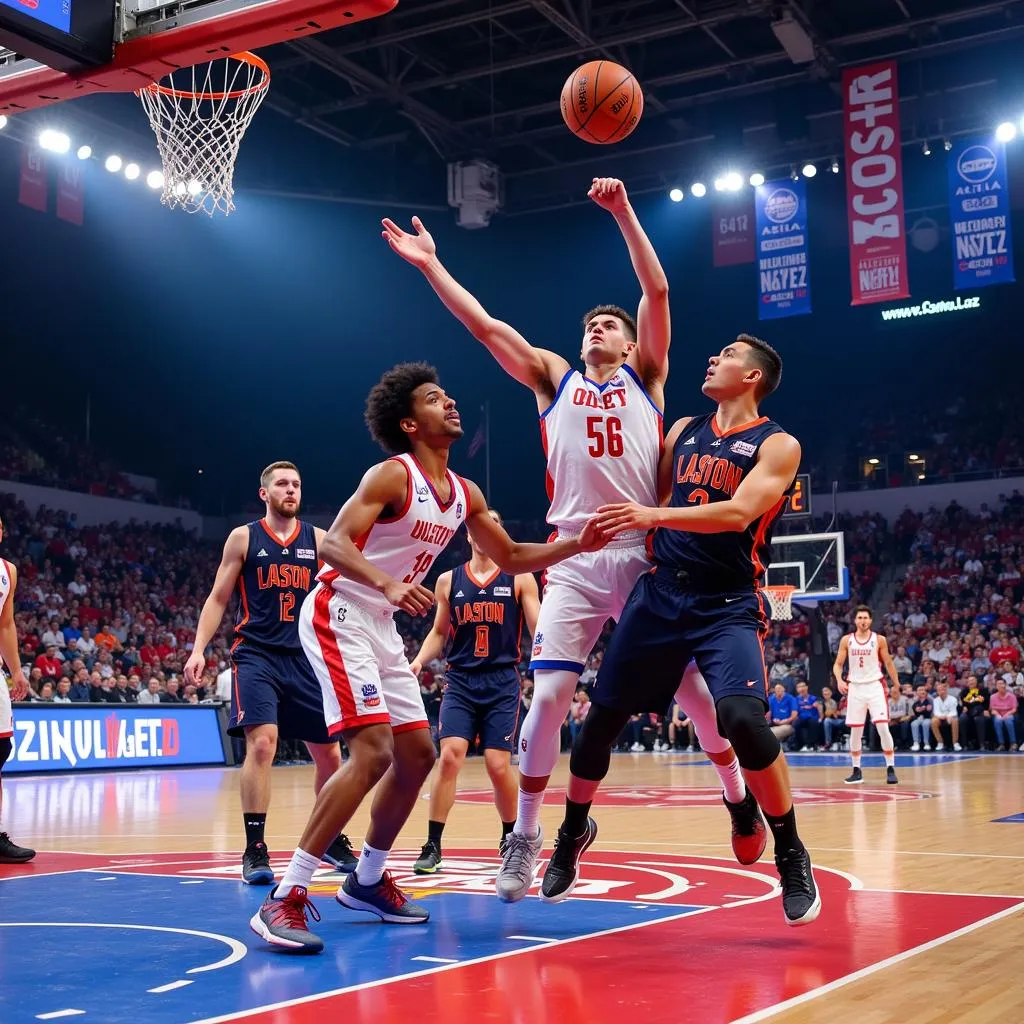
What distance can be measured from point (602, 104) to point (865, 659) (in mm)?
9251

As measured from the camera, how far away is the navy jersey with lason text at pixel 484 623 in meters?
7.70

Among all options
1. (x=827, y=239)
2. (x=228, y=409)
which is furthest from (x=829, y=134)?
(x=228, y=409)

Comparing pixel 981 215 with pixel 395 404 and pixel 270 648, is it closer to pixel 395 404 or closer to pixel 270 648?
pixel 270 648

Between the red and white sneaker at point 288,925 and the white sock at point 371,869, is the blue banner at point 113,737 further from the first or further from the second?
the red and white sneaker at point 288,925

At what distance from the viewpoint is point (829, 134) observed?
79.3 feet

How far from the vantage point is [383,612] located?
5148mm

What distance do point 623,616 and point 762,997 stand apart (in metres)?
1.79

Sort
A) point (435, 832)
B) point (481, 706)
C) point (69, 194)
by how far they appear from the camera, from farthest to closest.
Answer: point (69, 194) < point (481, 706) < point (435, 832)

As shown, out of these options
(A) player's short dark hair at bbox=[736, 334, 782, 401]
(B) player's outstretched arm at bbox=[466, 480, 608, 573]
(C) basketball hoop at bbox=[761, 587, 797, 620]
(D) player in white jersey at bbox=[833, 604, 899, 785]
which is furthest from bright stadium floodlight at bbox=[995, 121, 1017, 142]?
(B) player's outstretched arm at bbox=[466, 480, 608, 573]

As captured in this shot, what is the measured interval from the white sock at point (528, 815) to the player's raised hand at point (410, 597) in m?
1.29

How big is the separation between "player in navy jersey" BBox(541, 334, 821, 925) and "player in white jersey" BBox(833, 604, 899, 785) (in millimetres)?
9162

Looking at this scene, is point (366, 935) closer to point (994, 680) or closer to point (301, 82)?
point (994, 680)

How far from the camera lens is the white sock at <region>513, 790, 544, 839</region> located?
5.34 m

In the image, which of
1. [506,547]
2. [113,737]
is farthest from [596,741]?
[113,737]
